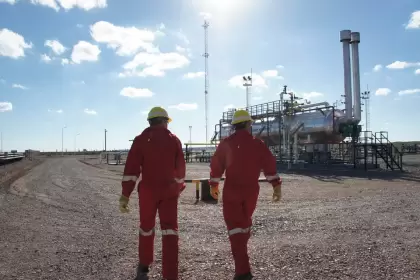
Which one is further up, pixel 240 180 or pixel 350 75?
pixel 350 75

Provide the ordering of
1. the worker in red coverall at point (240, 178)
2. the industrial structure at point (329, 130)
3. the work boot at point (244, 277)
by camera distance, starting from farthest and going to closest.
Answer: the industrial structure at point (329, 130) → the worker in red coverall at point (240, 178) → the work boot at point (244, 277)

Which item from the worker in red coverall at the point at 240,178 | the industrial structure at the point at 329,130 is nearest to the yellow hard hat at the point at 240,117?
the worker in red coverall at the point at 240,178

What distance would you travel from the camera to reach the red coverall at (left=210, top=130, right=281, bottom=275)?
15.2 feet

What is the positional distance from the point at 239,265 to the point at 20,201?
373 inches

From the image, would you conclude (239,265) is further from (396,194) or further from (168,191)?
(396,194)

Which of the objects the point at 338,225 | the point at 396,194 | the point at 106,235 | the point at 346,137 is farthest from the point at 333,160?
the point at 106,235

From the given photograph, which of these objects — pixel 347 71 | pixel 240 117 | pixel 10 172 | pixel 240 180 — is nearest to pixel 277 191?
pixel 240 180

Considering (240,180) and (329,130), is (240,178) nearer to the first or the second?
(240,180)

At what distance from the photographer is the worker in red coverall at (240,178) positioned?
4609 mm

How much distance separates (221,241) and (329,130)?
2570cm

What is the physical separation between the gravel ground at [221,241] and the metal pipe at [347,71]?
761 inches

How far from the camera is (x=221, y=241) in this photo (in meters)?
6.46

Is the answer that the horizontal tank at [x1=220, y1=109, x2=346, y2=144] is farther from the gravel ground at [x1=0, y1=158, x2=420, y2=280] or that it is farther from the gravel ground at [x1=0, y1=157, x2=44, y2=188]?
the gravel ground at [x1=0, y1=157, x2=44, y2=188]

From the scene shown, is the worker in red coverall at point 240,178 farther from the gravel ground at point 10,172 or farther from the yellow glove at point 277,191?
the gravel ground at point 10,172
